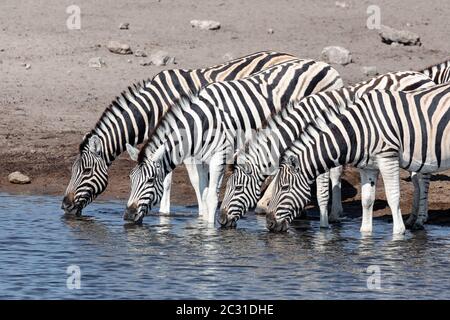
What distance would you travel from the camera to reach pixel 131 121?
18469 mm

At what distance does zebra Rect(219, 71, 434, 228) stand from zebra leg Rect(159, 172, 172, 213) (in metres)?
1.12

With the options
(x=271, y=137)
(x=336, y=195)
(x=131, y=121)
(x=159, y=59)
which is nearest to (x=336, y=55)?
(x=159, y=59)

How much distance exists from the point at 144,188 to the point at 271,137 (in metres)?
1.60

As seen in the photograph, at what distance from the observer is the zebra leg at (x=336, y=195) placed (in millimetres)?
17766

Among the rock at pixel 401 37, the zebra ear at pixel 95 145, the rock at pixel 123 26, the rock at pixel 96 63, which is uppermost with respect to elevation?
the rock at pixel 123 26

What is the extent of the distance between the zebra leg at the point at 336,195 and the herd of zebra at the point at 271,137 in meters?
0.02

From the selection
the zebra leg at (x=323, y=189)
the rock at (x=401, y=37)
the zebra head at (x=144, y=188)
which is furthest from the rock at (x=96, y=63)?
the zebra leg at (x=323, y=189)

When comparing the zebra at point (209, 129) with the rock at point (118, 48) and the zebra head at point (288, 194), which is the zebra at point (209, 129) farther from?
the rock at point (118, 48)

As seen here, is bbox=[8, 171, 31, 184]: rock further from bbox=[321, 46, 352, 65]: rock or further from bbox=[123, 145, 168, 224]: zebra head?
bbox=[321, 46, 352, 65]: rock

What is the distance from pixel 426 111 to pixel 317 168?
4.61 ft

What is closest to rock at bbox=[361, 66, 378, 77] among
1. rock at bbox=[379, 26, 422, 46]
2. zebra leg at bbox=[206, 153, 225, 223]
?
rock at bbox=[379, 26, 422, 46]

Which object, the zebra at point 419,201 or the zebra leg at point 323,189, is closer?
the zebra leg at point 323,189

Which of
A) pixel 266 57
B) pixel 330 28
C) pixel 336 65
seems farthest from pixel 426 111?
pixel 330 28
